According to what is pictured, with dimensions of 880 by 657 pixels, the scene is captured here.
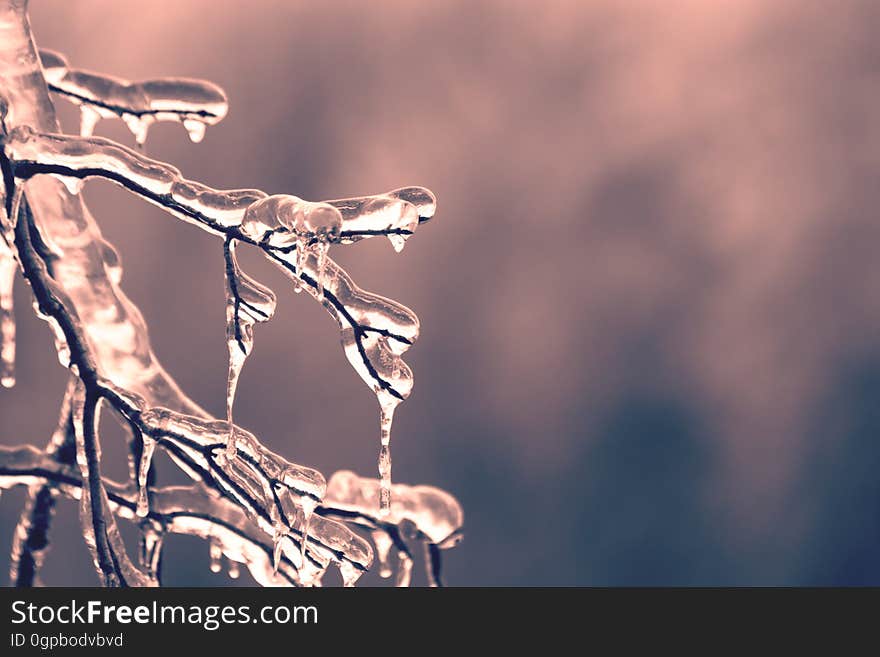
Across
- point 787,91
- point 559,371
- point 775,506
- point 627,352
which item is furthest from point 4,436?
point 787,91

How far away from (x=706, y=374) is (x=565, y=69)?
0.63 m

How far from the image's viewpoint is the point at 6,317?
1127 millimetres

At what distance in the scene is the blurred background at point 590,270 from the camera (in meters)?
1.93

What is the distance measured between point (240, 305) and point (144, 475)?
238mm

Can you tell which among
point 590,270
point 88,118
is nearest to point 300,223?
point 88,118

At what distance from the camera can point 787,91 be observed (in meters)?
1.92

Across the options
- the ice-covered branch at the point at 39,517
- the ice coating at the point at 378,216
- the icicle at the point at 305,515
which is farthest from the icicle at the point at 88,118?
the icicle at the point at 305,515

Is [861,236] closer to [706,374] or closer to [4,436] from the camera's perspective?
[706,374]

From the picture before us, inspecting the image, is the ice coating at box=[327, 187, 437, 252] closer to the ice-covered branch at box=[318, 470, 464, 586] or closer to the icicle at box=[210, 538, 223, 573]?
the ice-covered branch at box=[318, 470, 464, 586]

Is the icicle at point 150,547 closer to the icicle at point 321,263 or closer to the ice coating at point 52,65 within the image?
the icicle at point 321,263

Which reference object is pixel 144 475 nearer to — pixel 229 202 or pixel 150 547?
pixel 150 547

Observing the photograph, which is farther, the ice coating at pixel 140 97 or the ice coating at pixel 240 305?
the ice coating at pixel 140 97

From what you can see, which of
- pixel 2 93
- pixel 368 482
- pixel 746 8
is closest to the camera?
pixel 2 93

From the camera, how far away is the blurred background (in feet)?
6.34
